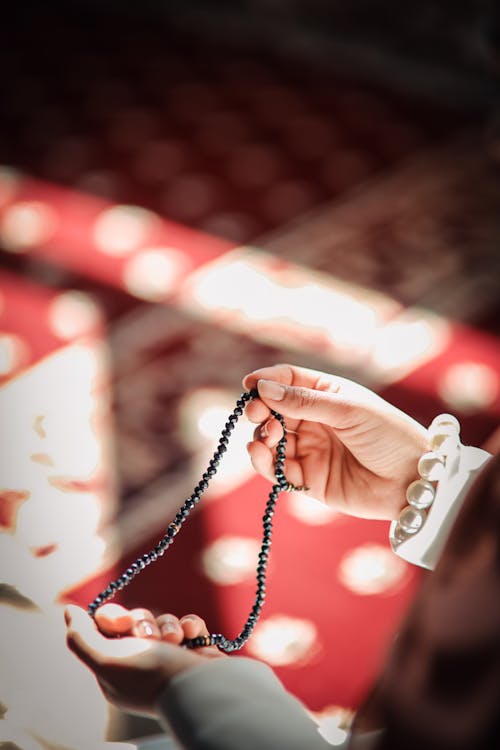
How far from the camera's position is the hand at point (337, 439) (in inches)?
39.2

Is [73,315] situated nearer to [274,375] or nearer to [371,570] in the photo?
[371,570]

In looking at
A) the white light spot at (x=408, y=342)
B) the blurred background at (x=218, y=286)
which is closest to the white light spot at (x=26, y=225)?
the blurred background at (x=218, y=286)

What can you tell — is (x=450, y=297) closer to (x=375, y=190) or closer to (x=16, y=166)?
(x=375, y=190)

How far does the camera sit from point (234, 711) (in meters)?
0.72

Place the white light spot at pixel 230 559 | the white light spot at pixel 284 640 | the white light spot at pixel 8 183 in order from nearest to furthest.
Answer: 1. the white light spot at pixel 284 640
2. the white light spot at pixel 230 559
3. the white light spot at pixel 8 183

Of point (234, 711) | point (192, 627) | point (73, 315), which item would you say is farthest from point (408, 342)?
point (234, 711)

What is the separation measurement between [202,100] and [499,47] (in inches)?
59.5

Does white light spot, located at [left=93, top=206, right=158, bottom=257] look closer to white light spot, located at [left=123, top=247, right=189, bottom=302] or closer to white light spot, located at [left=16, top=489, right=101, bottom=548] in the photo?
white light spot, located at [left=123, top=247, right=189, bottom=302]

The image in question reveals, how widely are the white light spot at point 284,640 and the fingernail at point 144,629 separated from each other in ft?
1.83

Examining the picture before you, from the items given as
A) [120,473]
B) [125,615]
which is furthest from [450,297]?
[125,615]

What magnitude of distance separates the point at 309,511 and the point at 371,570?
17cm

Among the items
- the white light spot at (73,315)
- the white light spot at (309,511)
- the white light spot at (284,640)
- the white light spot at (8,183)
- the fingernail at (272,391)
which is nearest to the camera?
the fingernail at (272,391)

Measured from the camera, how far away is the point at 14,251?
101 inches

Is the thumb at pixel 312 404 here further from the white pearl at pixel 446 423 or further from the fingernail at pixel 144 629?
the fingernail at pixel 144 629
